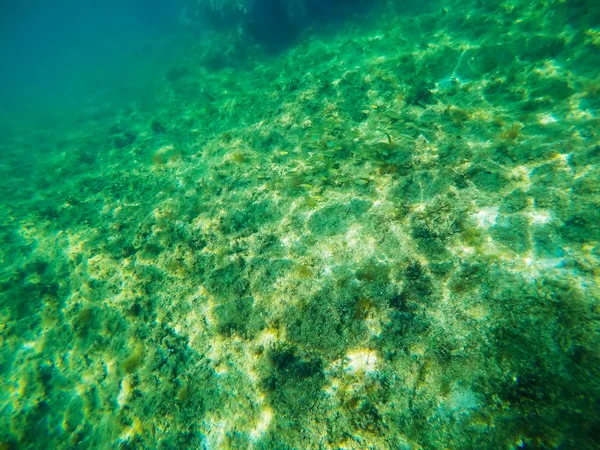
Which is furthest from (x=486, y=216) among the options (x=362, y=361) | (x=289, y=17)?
(x=289, y=17)

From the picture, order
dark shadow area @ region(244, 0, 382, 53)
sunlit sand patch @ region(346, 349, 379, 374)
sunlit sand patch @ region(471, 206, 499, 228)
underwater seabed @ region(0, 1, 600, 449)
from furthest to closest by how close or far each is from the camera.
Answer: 1. dark shadow area @ region(244, 0, 382, 53)
2. sunlit sand patch @ region(471, 206, 499, 228)
3. sunlit sand patch @ region(346, 349, 379, 374)
4. underwater seabed @ region(0, 1, 600, 449)

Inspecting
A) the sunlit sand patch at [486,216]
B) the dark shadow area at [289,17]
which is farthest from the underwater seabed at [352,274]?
the dark shadow area at [289,17]

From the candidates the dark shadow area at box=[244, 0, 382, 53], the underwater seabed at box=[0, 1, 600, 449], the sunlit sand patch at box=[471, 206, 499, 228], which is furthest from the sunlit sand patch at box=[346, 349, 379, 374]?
the dark shadow area at box=[244, 0, 382, 53]

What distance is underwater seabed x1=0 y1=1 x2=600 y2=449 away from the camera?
12.8 feet

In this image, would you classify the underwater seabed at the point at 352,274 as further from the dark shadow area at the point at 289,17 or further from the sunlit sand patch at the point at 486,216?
the dark shadow area at the point at 289,17

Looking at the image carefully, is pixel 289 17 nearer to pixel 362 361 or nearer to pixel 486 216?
pixel 486 216

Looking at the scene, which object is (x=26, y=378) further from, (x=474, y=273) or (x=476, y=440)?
(x=474, y=273)

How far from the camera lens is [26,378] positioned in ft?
19.7

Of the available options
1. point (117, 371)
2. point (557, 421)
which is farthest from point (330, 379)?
point (117, 371)

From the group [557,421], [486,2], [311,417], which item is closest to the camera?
[557,421]

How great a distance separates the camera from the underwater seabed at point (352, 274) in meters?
3.91

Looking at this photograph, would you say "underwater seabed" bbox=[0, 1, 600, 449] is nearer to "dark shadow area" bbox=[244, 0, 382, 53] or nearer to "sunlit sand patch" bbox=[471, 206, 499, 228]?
"sunlit sand patch" bbox=[471, 206, 499, 228]

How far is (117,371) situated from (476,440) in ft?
19.1

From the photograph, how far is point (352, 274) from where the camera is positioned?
17.6 ft
